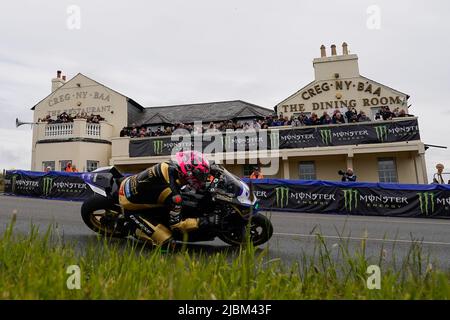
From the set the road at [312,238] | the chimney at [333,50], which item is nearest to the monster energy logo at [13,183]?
the road at [312,238]

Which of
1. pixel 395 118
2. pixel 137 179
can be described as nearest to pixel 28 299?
pixel 137 179

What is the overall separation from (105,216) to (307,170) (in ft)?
56.4

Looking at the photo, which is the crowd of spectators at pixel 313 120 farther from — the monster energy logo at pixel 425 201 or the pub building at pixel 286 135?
the monster energy logo at pixel 425 201

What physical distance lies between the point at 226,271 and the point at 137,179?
2787 mm

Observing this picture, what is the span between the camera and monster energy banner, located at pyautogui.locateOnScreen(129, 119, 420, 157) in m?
18.0

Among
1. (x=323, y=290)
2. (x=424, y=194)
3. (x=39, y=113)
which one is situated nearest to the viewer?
(x=323, y=290)

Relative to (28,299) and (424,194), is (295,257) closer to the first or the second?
(28,299)

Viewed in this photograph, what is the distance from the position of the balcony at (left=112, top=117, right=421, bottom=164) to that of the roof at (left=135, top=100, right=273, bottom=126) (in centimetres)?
602

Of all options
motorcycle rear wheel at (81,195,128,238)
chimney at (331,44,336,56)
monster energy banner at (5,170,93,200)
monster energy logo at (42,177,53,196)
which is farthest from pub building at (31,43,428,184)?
motorcycle rear wheel at (81,195,128,238)

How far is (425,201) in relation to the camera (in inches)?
484

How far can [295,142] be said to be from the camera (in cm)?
1912

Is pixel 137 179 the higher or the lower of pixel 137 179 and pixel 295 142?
the lower

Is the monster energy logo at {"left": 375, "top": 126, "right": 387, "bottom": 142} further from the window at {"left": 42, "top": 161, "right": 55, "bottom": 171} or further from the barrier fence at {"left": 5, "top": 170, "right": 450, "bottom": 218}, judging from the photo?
the window at {"left": 42, "top": 161, "right": 55, "bottom": 171}

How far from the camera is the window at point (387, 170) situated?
64.7 ft
